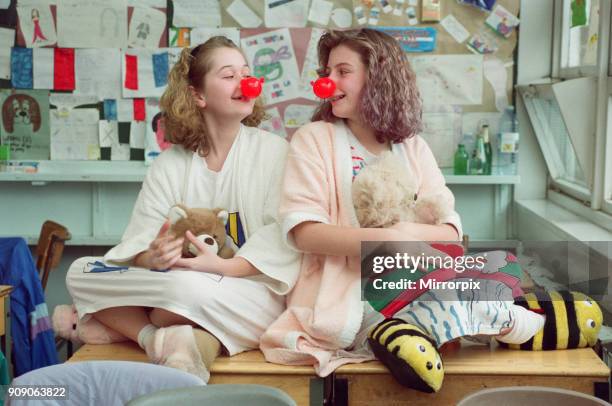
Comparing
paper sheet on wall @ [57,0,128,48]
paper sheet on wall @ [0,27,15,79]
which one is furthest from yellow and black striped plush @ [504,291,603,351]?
paper sheet on wall @ [0,27,15,79]

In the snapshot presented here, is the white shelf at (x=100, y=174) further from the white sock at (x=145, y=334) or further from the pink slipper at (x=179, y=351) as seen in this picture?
the pink slipper at (x=179, y=351)

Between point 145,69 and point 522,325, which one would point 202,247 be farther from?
point 145,69

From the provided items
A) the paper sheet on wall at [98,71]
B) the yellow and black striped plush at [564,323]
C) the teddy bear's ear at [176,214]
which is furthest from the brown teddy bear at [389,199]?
the paper sheet on wall at [98,71]

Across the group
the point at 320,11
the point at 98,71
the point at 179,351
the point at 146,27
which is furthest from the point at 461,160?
the point at 179,351

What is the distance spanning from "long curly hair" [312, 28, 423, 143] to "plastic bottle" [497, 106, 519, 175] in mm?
1763

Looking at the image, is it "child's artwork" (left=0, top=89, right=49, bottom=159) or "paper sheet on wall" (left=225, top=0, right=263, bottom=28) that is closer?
"paper sheet on wall" (left=225, top=0, right=263, bottom=28)

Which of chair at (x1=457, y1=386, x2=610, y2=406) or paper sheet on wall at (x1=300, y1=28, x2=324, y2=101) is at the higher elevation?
paper sheet on wall at (x1=300, y1=28, x2=324, y2=101)

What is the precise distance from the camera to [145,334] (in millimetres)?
1954

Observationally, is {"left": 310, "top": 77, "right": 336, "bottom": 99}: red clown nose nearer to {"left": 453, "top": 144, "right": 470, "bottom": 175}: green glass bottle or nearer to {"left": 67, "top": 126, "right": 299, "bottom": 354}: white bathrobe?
{"left": 67, "top": 126, "right": 299, "bottom": 354}: white bathrobe

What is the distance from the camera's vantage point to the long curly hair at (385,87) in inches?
78.4

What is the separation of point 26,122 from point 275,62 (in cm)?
128

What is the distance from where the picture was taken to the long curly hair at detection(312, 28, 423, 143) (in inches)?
78.4

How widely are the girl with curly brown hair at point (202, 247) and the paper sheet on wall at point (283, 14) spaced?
1.62 m

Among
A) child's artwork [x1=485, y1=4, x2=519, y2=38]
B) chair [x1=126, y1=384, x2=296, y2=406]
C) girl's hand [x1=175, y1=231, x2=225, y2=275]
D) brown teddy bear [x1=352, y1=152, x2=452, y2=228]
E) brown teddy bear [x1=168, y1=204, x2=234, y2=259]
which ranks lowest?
chair [x1=126, y1=384, x2=296, y2=406]
